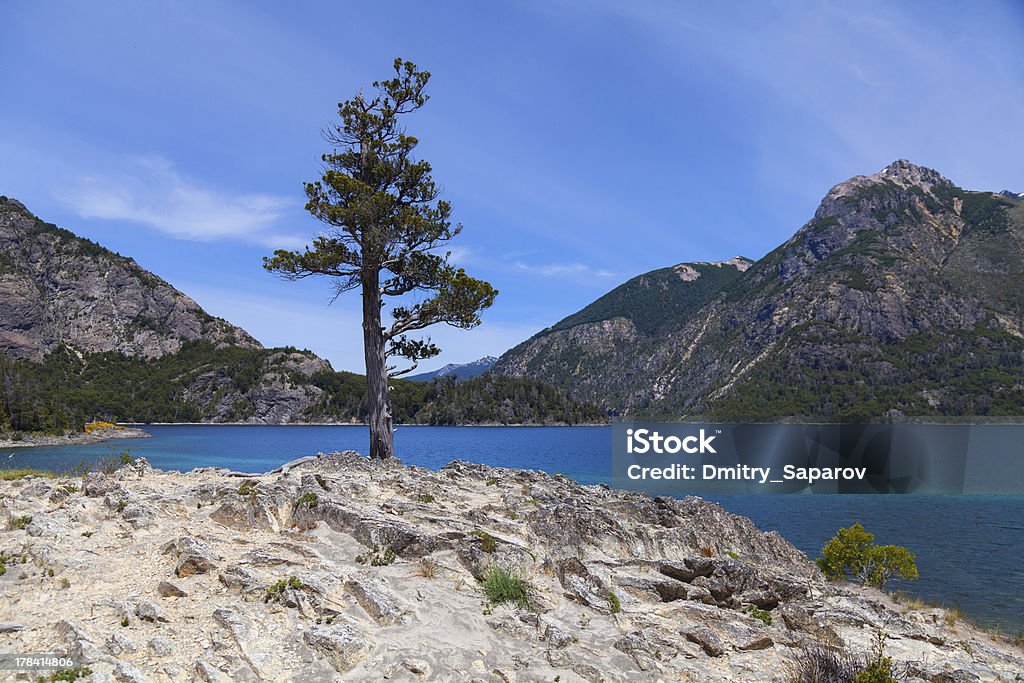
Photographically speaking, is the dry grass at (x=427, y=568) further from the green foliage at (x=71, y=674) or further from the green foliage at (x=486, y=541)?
the green foliage at (x=71, y=674)

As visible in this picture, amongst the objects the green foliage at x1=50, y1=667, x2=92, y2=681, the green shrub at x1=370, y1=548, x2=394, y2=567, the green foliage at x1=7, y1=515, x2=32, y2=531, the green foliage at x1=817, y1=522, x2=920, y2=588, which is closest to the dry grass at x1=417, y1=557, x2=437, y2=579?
the green shrub at x1=370, y1=548, x2=394, y2=567

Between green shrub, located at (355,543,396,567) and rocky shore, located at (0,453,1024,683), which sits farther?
green shrub, located at (355,543,396,567)

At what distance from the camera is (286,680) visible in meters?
9.21

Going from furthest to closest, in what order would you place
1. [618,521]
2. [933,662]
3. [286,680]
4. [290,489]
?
[618,521]
[290,489]
[933,662]
[286,680]

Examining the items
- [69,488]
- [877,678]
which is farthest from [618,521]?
[69,488]

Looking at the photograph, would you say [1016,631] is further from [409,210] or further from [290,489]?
[409,210]

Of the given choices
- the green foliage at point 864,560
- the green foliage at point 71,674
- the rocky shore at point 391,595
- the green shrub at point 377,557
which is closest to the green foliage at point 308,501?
the rocky shore at point 391,595

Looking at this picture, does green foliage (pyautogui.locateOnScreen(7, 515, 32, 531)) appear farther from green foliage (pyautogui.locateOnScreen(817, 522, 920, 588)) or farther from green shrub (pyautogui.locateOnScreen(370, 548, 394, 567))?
green foliage (pyautogui.locateOnScreen(817, 522, 920, 588))

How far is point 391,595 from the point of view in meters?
12.1

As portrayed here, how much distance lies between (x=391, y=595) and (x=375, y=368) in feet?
58.1

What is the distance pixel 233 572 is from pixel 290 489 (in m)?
5.14

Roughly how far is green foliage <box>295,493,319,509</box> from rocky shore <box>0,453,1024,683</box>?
9cm

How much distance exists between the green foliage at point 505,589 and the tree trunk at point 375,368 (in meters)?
16.2

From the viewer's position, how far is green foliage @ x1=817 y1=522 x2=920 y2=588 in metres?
27.4
